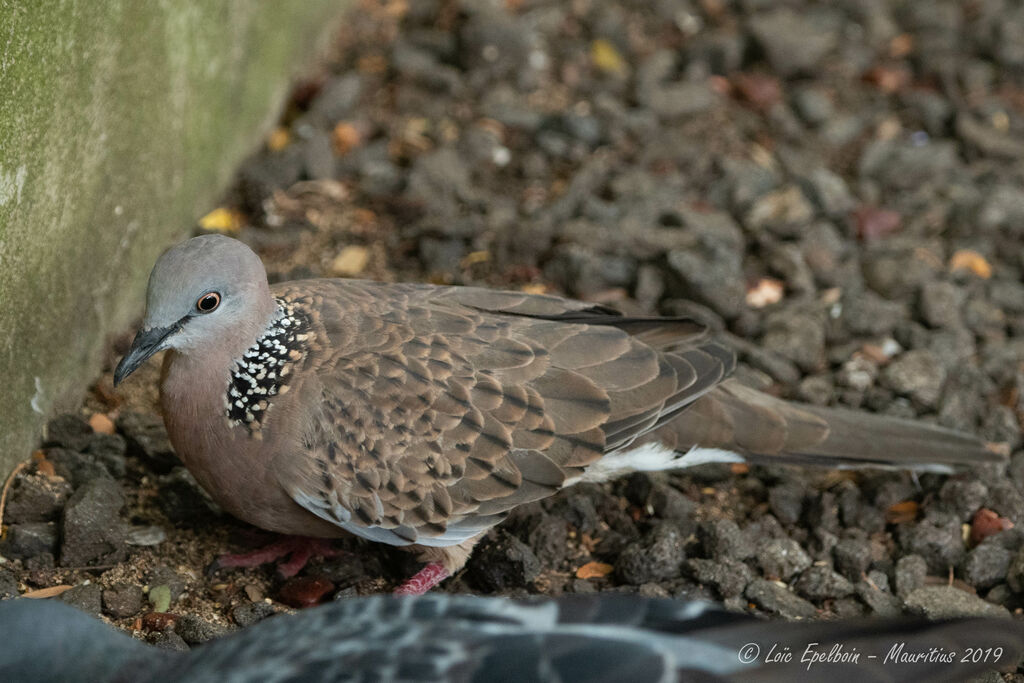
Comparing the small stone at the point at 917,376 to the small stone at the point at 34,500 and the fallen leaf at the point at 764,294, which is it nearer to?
the fallen leaf at the point at 764,294

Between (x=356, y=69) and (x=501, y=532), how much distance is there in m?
3.09

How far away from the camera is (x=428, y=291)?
12.5 feet

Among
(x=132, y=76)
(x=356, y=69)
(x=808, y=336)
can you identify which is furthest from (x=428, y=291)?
(x=356, y=69)

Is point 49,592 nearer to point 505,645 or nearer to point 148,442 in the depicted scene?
point 148,442

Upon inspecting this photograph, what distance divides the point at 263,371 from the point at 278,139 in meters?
2.44

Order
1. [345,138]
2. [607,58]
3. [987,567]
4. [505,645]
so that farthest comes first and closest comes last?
1. [607,58]
2. [345,138]
3. [987,567]
4. [505,645]

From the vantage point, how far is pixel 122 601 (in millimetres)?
3393

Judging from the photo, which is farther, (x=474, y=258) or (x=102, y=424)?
(x=474, y=258)

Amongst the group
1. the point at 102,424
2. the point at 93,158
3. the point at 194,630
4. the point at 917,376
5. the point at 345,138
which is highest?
the point at 93,158

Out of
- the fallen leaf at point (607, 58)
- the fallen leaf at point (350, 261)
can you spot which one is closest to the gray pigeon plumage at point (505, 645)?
the fallen leaf at point (350, 261)

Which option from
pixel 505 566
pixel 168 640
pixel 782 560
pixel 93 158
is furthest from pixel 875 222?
pixel 168 640

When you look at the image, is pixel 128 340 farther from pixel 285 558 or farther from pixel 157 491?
pixel 285 558

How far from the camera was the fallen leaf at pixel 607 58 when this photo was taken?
19.7 feet

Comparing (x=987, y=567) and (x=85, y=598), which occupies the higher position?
(x=85, y=598)
